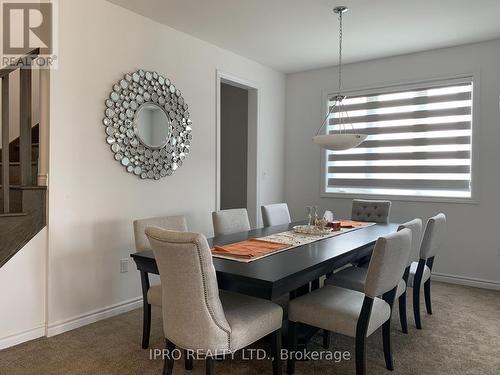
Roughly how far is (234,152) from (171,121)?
2216 mm

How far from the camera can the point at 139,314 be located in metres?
3.41

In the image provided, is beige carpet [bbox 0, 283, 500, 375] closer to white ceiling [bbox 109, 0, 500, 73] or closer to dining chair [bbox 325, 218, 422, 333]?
dining chair [bbox 325, 218, 422, 333]

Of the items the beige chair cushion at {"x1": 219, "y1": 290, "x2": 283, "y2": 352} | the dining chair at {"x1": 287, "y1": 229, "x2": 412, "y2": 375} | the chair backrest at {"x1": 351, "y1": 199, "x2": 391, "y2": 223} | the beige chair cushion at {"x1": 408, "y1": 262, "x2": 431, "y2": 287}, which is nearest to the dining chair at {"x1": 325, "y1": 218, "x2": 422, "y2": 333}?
the beige chair cushion at {"x1": 408, "y1": 262, "x2": 431, "y2": 287}

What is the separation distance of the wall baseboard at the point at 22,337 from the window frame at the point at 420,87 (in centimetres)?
365

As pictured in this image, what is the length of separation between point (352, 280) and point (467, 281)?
2185 millimetres

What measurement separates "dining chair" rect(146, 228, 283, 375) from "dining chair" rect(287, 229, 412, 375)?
15.3 inches

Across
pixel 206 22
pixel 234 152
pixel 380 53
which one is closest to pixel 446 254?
pixel 380 53

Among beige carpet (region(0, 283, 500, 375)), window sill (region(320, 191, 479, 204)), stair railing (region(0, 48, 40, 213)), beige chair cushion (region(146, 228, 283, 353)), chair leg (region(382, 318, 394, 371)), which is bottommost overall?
beige carpet (region(0, 283, 500, 375))

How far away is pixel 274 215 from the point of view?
13.1 ft

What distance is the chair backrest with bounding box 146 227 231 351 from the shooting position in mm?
1824

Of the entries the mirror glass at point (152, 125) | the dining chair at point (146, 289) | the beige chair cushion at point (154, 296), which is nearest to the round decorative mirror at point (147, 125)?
the mirror glass at point (152, 125)

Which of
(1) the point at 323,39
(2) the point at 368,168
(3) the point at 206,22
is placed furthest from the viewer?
(2) the point at 368,168

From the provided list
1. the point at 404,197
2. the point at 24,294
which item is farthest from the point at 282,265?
the point at 404,197

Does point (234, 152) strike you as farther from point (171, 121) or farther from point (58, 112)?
point (58, 112)
